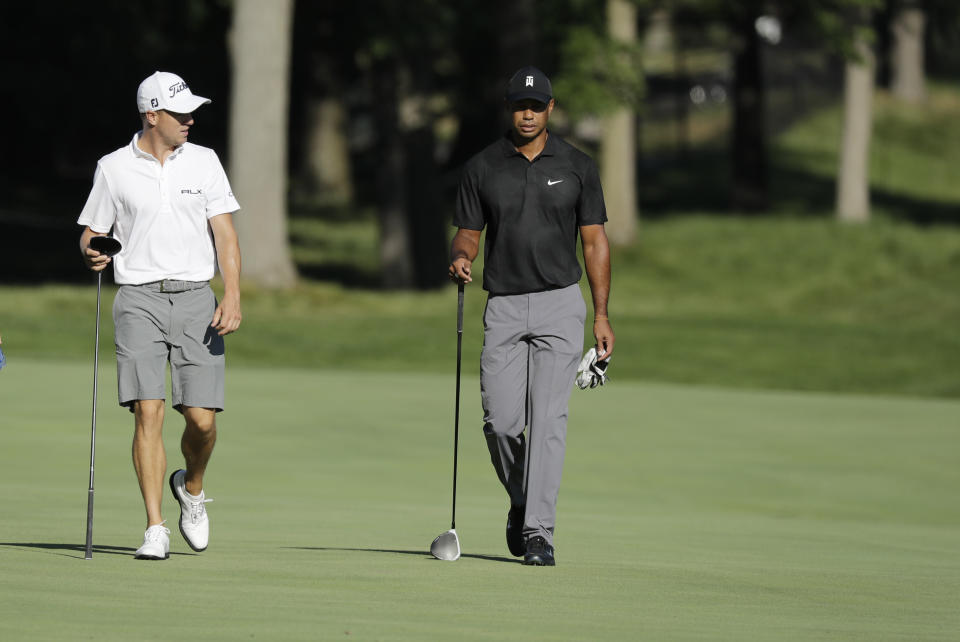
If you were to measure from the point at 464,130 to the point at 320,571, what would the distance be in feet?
146

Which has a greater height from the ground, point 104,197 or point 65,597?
point 104,197

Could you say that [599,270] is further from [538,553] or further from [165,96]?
[165,96]

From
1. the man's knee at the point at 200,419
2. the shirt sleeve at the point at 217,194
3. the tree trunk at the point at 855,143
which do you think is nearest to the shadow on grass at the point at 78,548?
the man's knee at the point at 200,419

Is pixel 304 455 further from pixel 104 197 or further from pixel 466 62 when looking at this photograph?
pixel 466 62

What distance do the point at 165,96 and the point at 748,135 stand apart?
123ft

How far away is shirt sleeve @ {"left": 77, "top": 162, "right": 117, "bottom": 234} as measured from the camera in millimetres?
7965

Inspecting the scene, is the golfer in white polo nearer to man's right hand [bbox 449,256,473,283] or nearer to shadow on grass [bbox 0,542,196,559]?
shadow on grass [bbox 0,542,196,559]

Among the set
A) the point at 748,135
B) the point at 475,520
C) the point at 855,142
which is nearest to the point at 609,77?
the point at 855,142

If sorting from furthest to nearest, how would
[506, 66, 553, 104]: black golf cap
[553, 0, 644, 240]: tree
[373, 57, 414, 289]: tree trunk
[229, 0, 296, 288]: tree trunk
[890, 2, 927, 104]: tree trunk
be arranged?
[890, 2, 927, 104]: tree trunk → [373, 57, 414, 289]: tree trunk → [553, 0, 644, 240]: tree → [229, 0, 296, 288]: tree trunk → [506, 66, 553, 104]: black golf cap

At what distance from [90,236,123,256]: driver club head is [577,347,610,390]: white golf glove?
2.22 metres

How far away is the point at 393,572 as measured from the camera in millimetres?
7594

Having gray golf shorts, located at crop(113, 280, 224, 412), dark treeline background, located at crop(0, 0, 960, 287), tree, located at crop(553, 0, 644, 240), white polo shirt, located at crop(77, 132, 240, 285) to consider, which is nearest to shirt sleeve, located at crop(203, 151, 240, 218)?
white polo shirt, located at crop(77, 132, 240, 285)

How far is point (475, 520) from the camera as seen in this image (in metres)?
10.6

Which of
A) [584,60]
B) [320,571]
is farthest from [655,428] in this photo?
[584,60]
